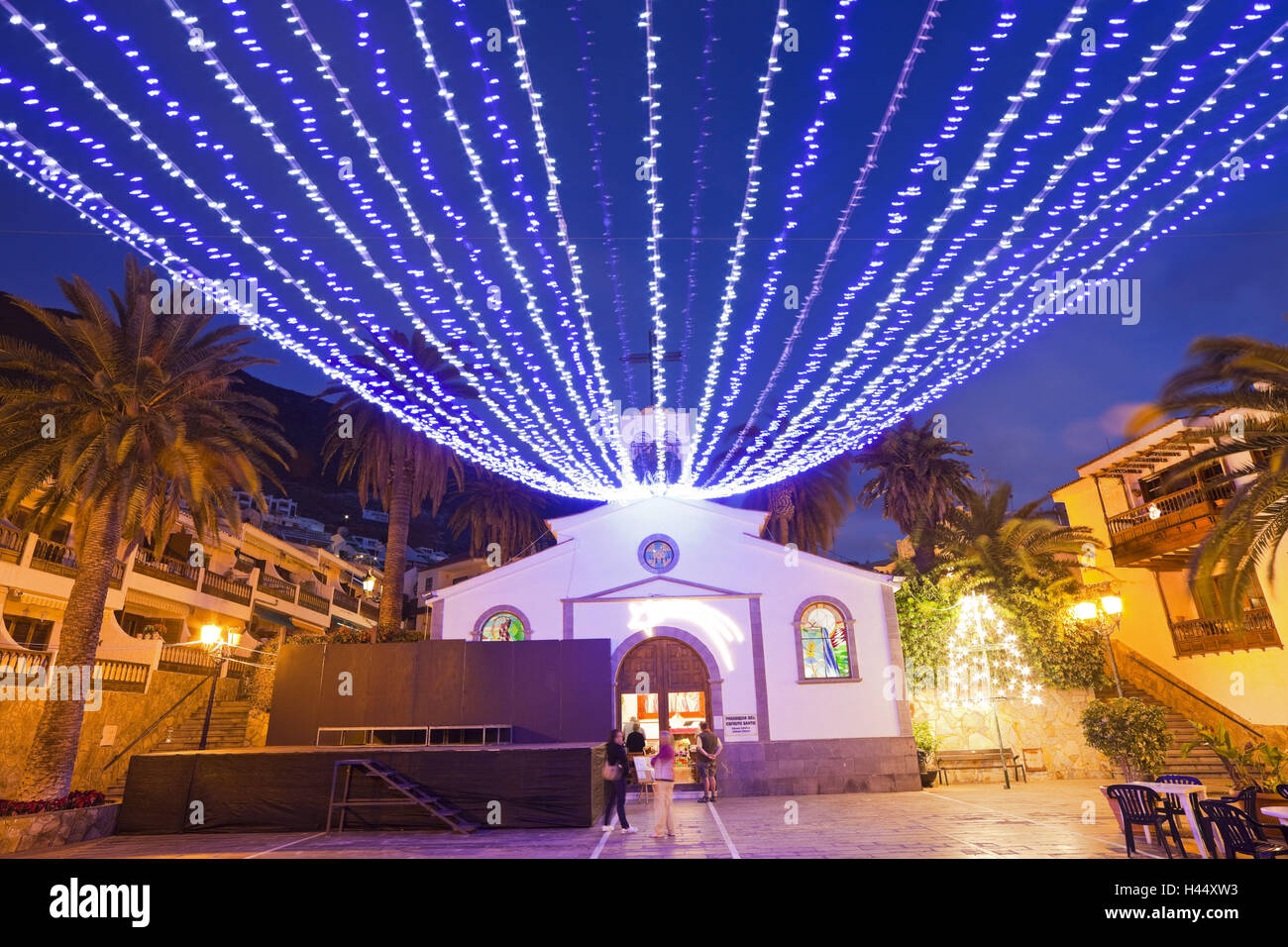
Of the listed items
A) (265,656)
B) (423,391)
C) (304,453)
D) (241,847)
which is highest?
(304,453)

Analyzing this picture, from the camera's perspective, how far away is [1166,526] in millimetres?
20562

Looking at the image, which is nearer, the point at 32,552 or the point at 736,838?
the point at 736,838

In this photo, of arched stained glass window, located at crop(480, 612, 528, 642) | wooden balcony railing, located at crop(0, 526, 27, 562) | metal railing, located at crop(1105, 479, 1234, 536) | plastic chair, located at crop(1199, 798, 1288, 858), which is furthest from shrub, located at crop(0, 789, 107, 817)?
metal railing, located at crop(1105, 479, 1234, 536)

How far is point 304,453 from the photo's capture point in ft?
261

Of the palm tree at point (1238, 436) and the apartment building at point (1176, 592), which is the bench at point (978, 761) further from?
the palm tree at point (1238, 436)

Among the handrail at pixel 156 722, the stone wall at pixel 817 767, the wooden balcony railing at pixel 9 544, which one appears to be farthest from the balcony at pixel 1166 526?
the wooden balcony railing at pixel 9 544

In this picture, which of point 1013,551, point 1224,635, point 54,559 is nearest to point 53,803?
point 54,559

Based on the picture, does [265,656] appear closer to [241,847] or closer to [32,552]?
[32,552]

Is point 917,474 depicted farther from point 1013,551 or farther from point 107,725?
point 107,725

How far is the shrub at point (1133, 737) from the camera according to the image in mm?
11484

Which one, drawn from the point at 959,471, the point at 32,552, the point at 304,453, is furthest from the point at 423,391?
the point at 304,453

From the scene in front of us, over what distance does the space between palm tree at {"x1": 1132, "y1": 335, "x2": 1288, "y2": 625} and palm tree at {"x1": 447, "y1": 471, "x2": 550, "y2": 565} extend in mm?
26946

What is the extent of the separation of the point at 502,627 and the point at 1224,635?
19384 millimetres
